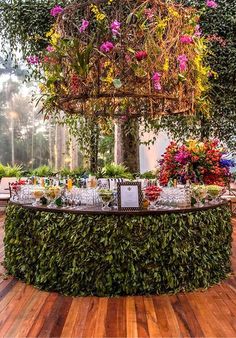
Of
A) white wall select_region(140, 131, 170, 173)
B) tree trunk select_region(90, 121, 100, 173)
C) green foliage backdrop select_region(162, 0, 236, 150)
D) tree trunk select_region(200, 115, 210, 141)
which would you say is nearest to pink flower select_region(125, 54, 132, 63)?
green foliage backdrop select_region(162, 0, 236, 150)

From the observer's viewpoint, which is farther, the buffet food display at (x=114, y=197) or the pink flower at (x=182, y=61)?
the buffet food display at (x=114, y=197)

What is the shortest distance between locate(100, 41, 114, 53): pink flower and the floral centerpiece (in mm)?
1885

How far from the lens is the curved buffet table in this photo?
Answer: 3.50 meters

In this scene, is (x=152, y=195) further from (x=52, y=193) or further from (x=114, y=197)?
(x=52, y=193)

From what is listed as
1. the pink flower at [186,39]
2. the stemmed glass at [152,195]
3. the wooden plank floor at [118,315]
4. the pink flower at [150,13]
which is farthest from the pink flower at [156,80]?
the wooden plank floor at [118,315]

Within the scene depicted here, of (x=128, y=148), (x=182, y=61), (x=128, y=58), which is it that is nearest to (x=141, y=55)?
(x=128, y=58)

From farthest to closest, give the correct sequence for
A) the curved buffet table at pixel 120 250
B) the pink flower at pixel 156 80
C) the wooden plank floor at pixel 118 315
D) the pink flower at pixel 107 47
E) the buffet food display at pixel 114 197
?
the buffet food display at pixel 114 197, the curved buffet table at pixel 120 250, the pink flower at pixel 156 80, the pink flower at pixel 107 47, the wooden plank floor at pixel 118 315

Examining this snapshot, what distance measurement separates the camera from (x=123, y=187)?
371 cm

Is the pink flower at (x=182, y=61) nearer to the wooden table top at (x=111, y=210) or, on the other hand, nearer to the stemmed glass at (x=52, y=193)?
the wooden table top at (x=111, y=210)

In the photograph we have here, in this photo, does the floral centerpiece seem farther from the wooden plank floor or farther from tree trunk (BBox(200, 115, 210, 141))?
tree trunk (BBox(200, 115, 210, 141))

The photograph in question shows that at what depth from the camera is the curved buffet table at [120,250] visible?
3502mm

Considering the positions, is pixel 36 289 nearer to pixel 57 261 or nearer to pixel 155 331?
pixel 57 261

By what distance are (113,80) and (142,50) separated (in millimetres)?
348

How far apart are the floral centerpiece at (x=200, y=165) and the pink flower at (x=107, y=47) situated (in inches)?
74.2
